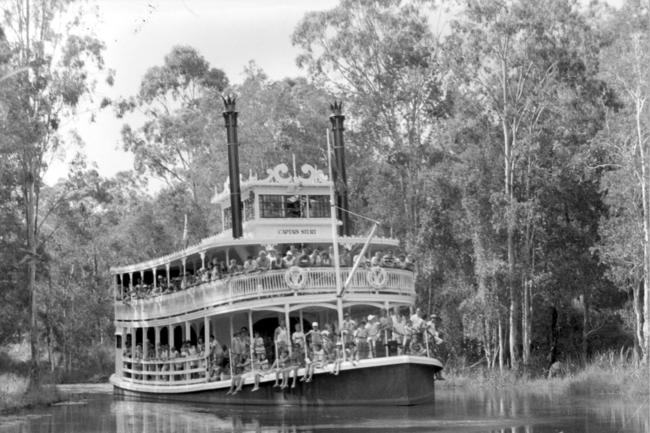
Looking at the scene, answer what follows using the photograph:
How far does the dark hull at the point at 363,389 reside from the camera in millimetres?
27594

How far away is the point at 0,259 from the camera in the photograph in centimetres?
3759

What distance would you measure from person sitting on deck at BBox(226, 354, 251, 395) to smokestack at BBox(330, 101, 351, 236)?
21.4 feet

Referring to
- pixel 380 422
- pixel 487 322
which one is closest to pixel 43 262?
pixel 487 322

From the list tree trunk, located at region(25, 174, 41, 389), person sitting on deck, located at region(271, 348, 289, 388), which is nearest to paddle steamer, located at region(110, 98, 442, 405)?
person sitting on deck, located at region(271, 348, 289, 388)

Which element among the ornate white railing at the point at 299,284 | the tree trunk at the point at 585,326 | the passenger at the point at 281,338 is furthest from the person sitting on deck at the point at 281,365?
the tree trunk at the point at 585,326

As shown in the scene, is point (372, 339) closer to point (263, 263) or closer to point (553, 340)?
point (263, 263)

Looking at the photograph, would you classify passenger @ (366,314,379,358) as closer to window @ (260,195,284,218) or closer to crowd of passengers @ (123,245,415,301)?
crowd of passengers @ (123,245,415,301)

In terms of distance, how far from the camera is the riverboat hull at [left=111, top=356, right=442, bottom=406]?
90.5ft

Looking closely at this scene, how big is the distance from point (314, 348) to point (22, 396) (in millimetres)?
11276

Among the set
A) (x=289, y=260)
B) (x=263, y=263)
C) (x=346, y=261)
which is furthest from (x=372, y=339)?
(x=263, y=263)

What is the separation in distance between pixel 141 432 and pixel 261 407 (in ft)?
17.6

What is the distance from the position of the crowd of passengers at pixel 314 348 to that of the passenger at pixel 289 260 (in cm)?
163

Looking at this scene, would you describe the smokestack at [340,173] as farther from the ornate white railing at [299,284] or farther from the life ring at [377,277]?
the life ring at [377,277]

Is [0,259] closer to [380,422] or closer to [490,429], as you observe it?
[380,422]
